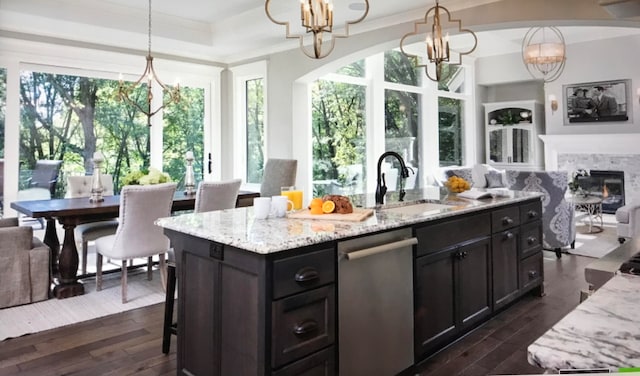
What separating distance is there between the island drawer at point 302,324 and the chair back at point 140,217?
219cm

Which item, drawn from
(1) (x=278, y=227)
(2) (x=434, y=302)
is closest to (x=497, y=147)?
(2) (x=434, y=302)

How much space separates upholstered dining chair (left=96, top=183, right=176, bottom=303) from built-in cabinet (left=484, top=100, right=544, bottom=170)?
8.11m

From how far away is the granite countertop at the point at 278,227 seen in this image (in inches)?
71.0

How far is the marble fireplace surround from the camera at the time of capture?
7836mm

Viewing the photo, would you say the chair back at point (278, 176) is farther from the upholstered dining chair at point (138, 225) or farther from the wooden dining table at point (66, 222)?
the wooden dining table at point (66, 222)

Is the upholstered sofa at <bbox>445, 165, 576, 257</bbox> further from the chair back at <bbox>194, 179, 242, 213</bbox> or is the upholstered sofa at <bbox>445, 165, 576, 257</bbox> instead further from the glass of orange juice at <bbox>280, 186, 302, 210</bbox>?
the glass of orange juice at <bbox>280, 186, 302, 210</bbox>

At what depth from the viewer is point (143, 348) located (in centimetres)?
280

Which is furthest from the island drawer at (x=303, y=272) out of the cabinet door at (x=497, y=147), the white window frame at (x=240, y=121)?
the cabinet door at (x=497, y=147)

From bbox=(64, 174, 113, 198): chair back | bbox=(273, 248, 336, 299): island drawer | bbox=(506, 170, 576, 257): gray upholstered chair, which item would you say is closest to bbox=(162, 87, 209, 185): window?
bbox=(64, 174, 113, 198): chair back

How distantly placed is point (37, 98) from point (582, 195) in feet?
25.2

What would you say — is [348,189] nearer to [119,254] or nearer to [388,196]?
[388,196]

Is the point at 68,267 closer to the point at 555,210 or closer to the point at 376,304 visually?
the point at 376,304

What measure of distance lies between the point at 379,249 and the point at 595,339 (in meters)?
1.36

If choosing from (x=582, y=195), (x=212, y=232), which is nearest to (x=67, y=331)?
(x=212, y=232)
